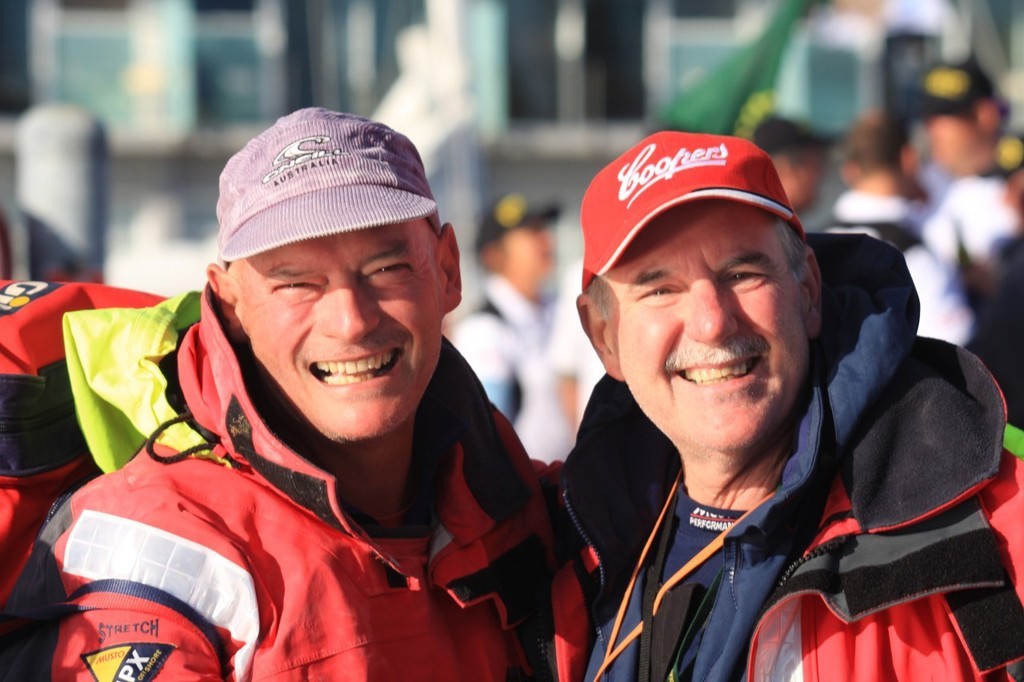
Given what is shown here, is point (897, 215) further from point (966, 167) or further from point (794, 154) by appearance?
point (966, 167)

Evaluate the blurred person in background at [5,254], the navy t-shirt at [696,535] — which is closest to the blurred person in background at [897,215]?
the navy t-shirt at [696,535]

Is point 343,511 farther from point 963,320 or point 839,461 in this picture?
point 963,320

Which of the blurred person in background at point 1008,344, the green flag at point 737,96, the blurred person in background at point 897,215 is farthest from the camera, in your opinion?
the green flag at point 737,96

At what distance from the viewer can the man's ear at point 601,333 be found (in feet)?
10.3

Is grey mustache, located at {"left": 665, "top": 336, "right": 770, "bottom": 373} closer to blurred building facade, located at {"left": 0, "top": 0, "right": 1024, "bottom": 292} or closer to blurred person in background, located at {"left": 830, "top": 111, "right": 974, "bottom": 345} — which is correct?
blurred person in background, located at {"left": 830, "top": 111, "right": 974, "bottom": 345}

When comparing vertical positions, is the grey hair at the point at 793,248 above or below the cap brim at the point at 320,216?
below

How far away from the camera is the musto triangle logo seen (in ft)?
8.20

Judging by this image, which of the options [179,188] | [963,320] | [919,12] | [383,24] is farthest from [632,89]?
[963,320]

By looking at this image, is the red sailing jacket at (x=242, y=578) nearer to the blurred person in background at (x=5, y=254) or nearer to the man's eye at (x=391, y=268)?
the man's eye at (x=391, y=268)

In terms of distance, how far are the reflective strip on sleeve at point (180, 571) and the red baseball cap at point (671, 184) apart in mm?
974

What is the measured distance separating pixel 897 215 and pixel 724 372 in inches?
125

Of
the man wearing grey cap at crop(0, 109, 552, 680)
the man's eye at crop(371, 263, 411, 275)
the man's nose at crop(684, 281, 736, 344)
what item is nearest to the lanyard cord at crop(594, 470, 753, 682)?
the man wearing grey cap at crop(0, 109, 552, 680)

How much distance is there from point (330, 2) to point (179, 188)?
328cm

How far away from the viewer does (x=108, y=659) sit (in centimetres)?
251
